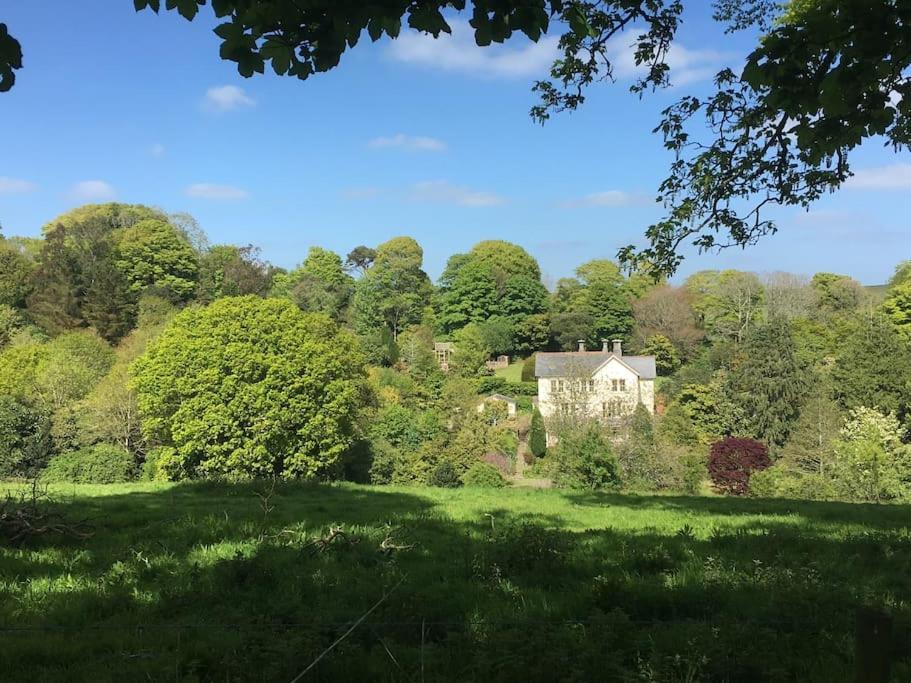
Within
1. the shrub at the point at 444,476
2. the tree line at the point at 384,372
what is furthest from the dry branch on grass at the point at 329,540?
the shrub at the point at 444,476

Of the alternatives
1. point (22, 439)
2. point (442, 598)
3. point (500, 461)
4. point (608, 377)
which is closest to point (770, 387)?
point (608, 377)

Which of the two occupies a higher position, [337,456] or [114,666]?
[114,666]

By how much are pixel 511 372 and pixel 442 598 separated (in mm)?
60661

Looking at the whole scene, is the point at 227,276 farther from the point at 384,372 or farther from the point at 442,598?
Result: the point at 442,598

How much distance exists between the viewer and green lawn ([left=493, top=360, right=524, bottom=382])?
204 feet

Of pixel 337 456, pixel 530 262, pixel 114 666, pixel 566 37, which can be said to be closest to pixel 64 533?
pixel 114 666

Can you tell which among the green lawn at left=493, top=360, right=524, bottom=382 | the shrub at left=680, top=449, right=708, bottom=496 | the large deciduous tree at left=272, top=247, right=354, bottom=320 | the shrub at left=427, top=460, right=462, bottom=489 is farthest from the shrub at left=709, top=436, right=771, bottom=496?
the large deciduous tree at left=272, top=247, right=354, bottom=320

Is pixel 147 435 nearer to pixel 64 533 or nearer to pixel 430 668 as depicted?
pixel 64 533

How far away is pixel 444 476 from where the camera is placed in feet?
96.9

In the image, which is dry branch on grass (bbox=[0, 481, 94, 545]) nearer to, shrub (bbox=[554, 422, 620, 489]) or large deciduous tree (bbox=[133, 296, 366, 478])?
shrub (bbox=[554, 422, 620, 489])

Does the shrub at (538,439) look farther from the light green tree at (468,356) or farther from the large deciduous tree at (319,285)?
the large deciduous tree at (319,285)

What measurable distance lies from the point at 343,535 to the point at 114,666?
3.17m

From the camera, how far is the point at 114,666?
3.90 metres

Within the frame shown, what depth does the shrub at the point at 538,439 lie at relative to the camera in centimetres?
4441
